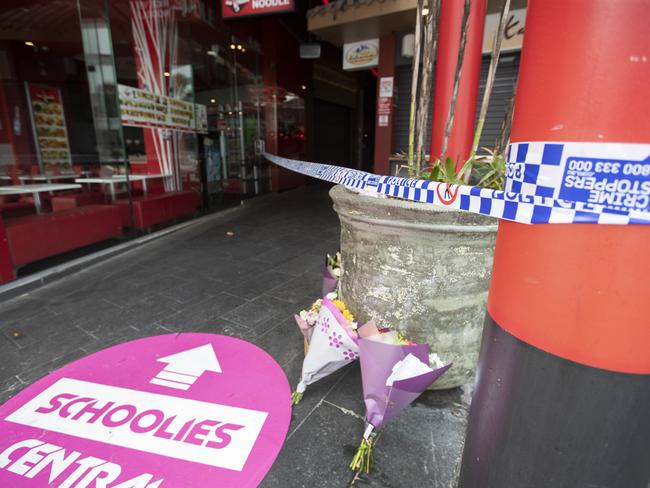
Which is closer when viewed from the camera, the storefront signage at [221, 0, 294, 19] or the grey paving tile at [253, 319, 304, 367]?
the grey paving tile at [253, 319, 304, 367]

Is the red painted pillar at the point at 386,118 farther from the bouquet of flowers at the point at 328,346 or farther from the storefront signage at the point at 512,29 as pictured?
the bouquet of flowers at the point at 328,346

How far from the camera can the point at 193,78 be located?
727cm

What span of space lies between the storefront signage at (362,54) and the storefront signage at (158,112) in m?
3.70

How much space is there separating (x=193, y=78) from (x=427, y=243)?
7261 mm

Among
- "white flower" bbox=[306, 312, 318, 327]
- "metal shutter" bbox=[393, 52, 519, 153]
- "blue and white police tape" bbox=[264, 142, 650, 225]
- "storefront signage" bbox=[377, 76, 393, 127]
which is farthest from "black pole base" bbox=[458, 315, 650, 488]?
"storefront signage" bbox=[377, 76, 393, 127]

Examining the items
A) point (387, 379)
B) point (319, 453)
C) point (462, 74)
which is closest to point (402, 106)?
point (462, 74)

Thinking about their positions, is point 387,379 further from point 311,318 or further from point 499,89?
point 499,89

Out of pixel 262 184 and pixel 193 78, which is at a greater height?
pixel 193 78

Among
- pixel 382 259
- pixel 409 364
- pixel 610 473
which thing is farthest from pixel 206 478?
pixel 610 473

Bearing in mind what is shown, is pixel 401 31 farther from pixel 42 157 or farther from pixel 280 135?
pixel 42 157

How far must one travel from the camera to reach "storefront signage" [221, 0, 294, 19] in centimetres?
532

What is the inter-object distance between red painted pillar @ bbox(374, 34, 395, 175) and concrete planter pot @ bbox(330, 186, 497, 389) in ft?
21.7

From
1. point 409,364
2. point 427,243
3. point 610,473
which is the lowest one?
point 409,364

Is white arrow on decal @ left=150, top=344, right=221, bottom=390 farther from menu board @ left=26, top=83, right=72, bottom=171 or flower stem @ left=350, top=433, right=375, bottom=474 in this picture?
menu board @ left=26, top=83, right=72, bottom=171
